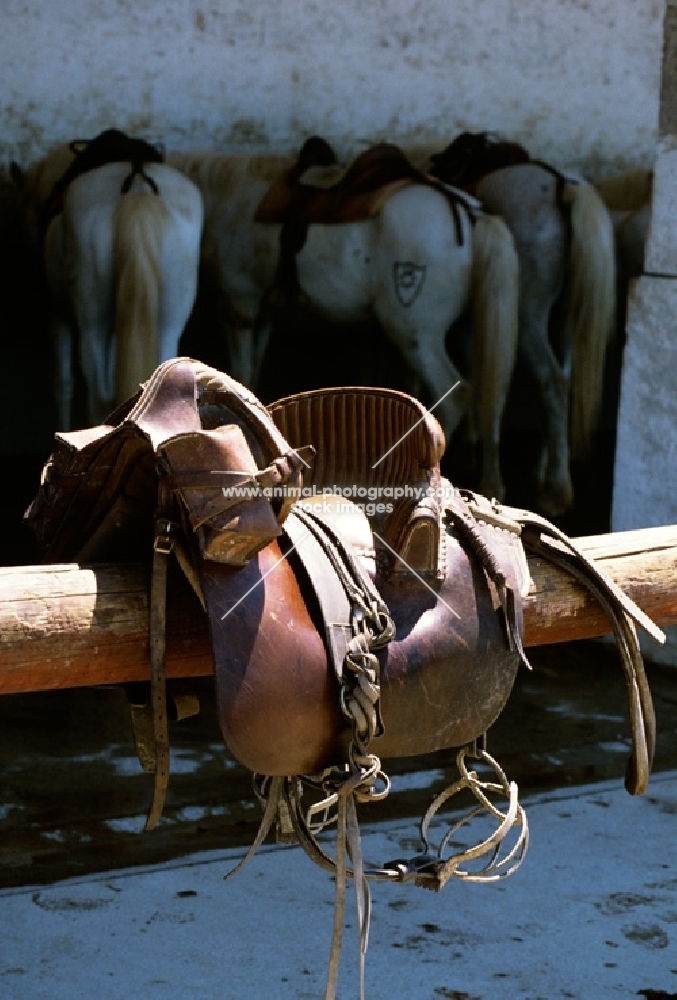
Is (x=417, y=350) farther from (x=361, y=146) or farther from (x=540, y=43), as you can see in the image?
(x=540, y=43)

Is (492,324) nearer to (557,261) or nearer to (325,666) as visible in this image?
(557,261)

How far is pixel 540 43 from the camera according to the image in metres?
6.39

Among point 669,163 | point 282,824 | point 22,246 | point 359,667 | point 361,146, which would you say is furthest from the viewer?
point 361,146

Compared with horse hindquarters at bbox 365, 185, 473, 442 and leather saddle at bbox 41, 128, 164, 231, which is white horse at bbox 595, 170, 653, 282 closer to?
horse hindquarters at bbox 365, 185, 473, 442

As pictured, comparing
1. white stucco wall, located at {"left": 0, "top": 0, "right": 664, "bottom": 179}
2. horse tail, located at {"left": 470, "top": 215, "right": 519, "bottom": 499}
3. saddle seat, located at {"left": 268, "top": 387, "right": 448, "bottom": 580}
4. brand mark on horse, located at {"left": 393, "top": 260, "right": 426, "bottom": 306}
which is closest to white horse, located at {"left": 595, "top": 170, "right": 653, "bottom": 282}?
white stucco wall, located at {"left": 0, "top": 0, "right": 664, "bottom": 179}

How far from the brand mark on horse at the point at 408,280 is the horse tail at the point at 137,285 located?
3.49 feet

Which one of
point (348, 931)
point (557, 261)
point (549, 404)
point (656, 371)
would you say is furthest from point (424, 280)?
point (348, 931)

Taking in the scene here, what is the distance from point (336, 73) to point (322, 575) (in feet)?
17.7

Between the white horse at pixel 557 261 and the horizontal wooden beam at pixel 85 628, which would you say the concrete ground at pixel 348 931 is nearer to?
the horizontal wooden beam at pixel 85 628

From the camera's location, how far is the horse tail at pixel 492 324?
4941mm

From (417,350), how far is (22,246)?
1.82 metres

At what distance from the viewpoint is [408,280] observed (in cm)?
498

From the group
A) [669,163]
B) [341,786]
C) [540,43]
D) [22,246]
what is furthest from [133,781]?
[540,43]

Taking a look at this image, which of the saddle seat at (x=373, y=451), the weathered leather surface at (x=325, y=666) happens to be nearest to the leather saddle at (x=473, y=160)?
the saddle seat at (x=373, y=451)
